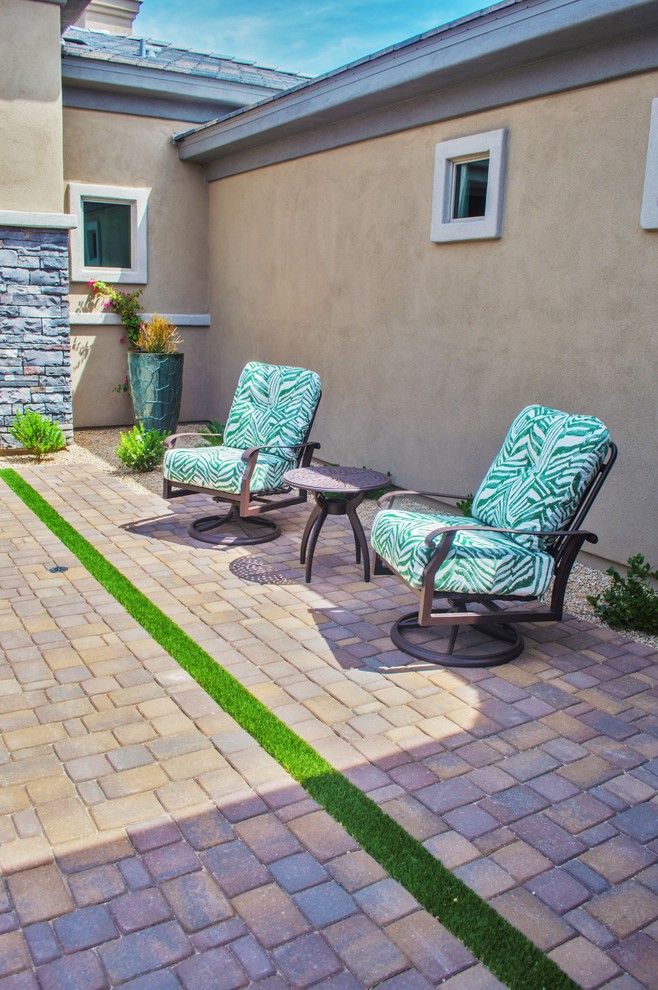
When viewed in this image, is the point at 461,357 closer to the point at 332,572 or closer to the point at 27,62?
the point at 332,572

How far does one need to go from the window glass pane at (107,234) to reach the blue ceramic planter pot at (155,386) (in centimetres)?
141

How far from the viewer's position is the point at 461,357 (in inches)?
270

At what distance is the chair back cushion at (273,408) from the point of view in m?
→ 6.49

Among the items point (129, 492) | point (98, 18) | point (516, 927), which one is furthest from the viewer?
point (98, 18)

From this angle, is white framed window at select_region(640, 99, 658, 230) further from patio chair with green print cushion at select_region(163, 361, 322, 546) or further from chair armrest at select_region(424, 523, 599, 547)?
patio chair with green print cushion at select_region(163, 361, 322, 546)

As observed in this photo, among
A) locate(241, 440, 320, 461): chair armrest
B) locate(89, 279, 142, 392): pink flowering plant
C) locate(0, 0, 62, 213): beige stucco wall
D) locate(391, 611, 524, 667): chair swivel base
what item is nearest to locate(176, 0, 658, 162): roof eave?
locate(0, 0, 62, 213): beige stucco wall

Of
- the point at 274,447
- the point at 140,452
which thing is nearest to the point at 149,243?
the point at 140,452

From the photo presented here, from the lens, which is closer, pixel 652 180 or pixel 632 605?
pixel 632 605

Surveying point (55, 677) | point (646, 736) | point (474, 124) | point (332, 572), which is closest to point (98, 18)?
point (474, 124)

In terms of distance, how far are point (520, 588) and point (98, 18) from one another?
1431 centimetres

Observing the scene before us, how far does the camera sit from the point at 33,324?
9000 millimetres

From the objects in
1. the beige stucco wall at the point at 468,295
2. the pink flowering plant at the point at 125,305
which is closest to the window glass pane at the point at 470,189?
the beige stucco wall at the point at 468,295

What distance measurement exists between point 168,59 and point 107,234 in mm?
2429

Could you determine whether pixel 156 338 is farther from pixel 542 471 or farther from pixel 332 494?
pixel 542 471
